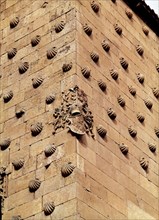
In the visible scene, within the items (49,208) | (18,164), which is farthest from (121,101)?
(49,208)

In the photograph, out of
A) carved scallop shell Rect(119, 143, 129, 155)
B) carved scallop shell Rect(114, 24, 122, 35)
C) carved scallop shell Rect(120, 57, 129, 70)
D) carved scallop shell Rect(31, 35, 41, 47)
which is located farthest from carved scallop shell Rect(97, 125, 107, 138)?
carved scallop shell Rect(114, 24, 122, 35)

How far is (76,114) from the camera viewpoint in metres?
12.4

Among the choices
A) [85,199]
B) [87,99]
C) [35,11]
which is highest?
[35,11]

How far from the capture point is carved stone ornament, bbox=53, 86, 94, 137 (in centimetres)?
1234

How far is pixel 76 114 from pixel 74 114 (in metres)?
0.03

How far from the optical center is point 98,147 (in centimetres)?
1260

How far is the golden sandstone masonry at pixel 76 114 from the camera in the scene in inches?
475

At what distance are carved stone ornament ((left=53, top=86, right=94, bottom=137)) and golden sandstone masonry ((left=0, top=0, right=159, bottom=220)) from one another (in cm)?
2

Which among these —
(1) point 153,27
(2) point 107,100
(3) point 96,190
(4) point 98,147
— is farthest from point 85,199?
(1) point 153,27

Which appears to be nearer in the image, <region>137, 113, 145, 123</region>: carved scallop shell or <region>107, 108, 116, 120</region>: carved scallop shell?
<region>107, 108, 116, 120</region>: carved scallop shell

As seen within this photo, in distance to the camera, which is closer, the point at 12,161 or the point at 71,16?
the point at 12,161

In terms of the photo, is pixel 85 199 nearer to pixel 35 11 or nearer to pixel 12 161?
pixel 12 161

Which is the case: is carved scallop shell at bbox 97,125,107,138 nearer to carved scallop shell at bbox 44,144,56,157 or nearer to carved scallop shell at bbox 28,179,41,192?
carved scallop shell at bbox 44,144,56,157

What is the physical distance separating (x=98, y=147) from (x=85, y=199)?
1203mm
